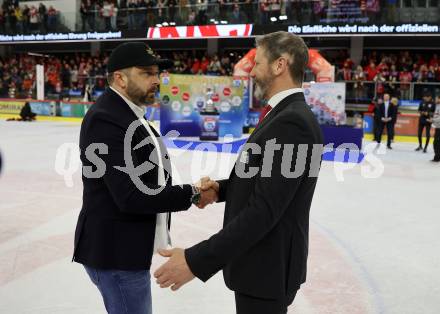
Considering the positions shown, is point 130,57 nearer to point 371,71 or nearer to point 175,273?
point 175,273

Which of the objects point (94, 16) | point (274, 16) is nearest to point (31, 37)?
point (94, 16)

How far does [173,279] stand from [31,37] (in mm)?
27120

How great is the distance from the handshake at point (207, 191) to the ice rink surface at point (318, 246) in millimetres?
836

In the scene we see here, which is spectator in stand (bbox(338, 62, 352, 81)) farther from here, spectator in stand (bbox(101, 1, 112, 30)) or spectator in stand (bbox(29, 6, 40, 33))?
spectator in stand (bbox(29, 6, 40, 33))

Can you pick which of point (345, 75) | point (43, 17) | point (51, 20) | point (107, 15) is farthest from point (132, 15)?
point (345, 75)

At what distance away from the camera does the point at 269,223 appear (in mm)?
1554

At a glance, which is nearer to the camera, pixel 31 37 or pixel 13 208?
pixel 13 208

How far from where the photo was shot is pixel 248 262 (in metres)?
1.67

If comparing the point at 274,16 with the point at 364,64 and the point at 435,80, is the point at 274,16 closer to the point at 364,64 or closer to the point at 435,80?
the point at 364,64

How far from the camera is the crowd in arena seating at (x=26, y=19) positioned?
25547 millimetres

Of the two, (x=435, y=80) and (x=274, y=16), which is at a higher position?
(x=274, y=16)

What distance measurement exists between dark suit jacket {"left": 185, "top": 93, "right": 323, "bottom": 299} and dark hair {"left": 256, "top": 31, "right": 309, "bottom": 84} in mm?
104

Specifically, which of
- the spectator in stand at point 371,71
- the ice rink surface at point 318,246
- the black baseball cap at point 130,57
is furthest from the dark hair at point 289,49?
the spectator in stand at point 371,71

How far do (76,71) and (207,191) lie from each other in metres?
23.8
